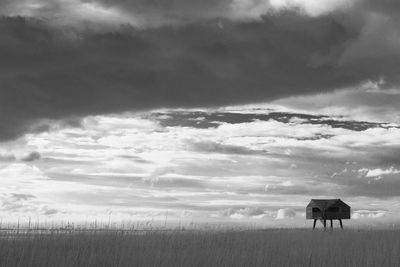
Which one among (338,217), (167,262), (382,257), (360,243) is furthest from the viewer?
(338,217)

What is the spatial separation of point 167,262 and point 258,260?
2631 millimetres

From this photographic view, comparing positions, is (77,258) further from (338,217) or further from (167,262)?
(338,217)

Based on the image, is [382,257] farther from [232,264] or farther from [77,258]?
[77,258]

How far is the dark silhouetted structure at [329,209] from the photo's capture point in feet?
125

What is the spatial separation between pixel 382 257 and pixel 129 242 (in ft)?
28.1

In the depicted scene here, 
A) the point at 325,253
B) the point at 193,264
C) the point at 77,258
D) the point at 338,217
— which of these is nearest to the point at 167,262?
the point at 193,264

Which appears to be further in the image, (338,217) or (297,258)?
(338,217)

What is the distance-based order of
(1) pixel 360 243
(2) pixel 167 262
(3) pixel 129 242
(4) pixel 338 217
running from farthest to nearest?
(4) pixel 338 217
(1) pixel 360 243
(3) pixel 129 242
(2) pixel 167 262

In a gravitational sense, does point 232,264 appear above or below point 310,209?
below

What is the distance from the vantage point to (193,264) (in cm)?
1430

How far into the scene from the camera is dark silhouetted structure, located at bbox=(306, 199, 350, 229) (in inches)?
1502

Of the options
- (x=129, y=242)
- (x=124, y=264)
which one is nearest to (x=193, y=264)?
(x=124, y=264)

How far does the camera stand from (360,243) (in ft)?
72.7

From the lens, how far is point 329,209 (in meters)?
38.3
